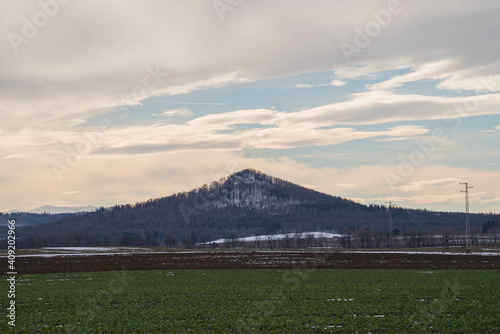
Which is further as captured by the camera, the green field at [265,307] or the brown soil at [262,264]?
the brown soil at [262,264]

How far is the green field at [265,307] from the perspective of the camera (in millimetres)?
24141

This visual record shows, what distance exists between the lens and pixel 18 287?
4403 cm

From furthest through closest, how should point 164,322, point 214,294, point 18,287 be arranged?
point 18,287, point 214,294, point 164,322

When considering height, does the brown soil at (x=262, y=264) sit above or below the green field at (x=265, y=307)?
below

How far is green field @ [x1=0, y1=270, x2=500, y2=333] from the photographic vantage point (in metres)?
24.1

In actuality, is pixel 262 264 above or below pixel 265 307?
below

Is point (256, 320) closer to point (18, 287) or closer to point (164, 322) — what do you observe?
point (164, 322)

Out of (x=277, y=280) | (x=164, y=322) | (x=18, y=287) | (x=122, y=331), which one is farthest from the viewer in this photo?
(x=277, y=280)

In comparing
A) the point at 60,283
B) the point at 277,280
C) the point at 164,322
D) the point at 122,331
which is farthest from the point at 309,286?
the point at 60,283

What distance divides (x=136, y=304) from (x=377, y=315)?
15655 mm

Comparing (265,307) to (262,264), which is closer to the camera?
(265,307)

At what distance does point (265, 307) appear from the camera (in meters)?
30.0

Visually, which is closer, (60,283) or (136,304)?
(136,304)

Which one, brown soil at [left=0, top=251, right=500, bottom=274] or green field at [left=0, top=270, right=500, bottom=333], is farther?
brown soil at [left=0, top=251, right=500, bottom=274]
